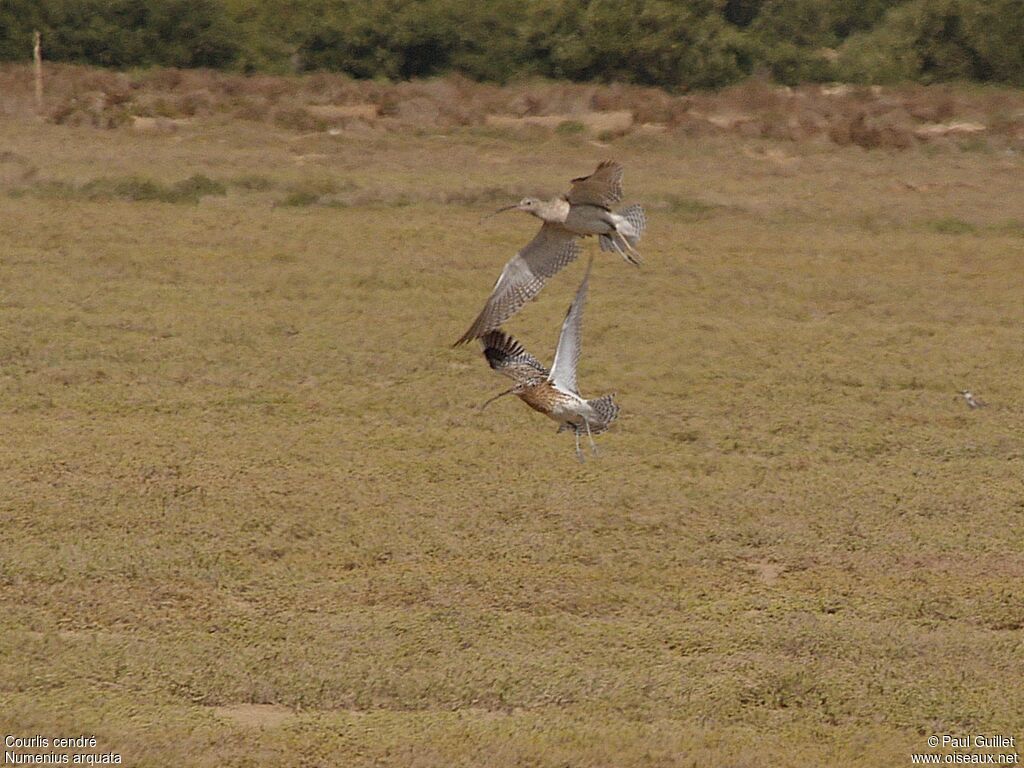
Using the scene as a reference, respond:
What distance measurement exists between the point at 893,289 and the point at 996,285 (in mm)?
1146

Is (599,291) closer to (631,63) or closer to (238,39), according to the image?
(631,63)

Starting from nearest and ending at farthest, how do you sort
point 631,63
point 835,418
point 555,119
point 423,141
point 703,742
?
point 703,742 → point 835,418 → point 423,141 → point 555,119 → point 631,63

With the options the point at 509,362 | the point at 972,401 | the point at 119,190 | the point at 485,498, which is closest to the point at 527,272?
the point at 509,362

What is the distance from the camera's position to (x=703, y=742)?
6758 mm

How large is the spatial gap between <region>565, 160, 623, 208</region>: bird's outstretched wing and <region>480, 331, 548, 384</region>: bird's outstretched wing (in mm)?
676

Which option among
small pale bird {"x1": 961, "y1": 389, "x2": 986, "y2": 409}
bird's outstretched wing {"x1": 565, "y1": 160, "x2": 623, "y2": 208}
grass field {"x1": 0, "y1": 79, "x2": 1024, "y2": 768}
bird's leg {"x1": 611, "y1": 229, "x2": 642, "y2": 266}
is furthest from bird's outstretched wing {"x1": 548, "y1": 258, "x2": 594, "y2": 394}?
small pale bird {"x1": 961, "y1": 389, "x2": 986, "y2": 409}

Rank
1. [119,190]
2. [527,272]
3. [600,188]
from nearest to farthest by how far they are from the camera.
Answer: [600,188] → [527,272] → [119,190]

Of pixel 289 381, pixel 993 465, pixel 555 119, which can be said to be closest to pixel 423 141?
pixel 555 119

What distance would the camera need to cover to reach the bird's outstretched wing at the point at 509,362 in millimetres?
7930

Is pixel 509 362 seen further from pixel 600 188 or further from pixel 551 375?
pixel 600 188

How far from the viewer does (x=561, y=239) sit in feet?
27.0

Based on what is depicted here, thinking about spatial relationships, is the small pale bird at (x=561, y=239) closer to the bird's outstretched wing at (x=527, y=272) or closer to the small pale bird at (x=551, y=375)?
the bird's outstretched wing at (x=527, y=272)

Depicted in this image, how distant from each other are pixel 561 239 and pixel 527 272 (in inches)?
9.2

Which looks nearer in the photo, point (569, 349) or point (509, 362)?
point (569, 349)
